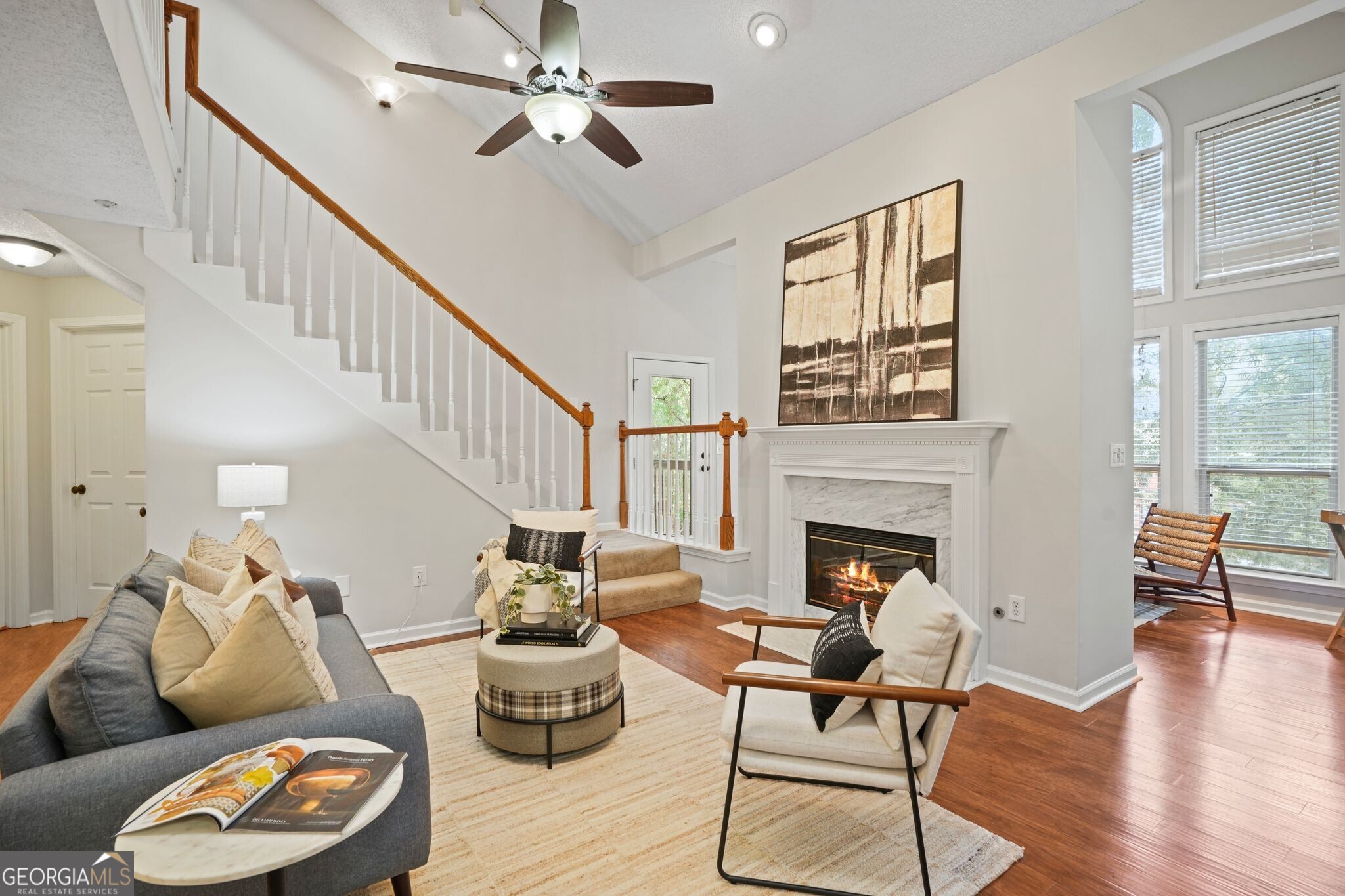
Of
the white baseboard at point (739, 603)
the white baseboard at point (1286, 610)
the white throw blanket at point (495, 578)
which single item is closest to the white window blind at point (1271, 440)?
the white baseboard at point (1286, 610)

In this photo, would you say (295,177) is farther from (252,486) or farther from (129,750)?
(129,750)

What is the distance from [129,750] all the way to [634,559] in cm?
379

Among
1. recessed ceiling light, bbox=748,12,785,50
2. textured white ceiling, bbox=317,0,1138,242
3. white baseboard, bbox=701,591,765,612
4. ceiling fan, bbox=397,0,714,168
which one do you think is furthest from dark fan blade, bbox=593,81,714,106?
white baseboard, bbox=701,591,765,612

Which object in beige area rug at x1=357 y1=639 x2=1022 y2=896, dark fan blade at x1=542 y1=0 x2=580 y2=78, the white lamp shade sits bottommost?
beige area rug at x1=357 y1=639 x2=1022 y2=896

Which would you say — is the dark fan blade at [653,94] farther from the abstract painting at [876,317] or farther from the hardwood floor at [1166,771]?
the hardwood floor at [1166,771]

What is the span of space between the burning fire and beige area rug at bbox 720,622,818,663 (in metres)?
0.39

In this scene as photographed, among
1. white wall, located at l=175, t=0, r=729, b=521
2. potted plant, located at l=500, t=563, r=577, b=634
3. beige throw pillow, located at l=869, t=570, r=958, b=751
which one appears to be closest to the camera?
beige throw pillow, located at l=869, t=570, r=958, b=751

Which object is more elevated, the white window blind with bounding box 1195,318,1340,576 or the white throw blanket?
the white window blind with bounding box 1195,318,1340,576

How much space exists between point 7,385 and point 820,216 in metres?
5.81

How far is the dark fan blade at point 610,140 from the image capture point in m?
3.40

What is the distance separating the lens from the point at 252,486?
3.45m

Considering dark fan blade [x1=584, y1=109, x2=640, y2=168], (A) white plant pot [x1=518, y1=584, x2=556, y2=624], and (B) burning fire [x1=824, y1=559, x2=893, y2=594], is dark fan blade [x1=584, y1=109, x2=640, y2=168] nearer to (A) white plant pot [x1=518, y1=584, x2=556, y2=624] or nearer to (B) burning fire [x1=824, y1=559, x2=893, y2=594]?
(A) white plant pot [x1=518, y1=584, x2=556, y2=624]

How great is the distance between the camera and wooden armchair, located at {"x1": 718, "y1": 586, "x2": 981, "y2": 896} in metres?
1.79

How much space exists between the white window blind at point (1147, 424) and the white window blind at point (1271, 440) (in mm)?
273
